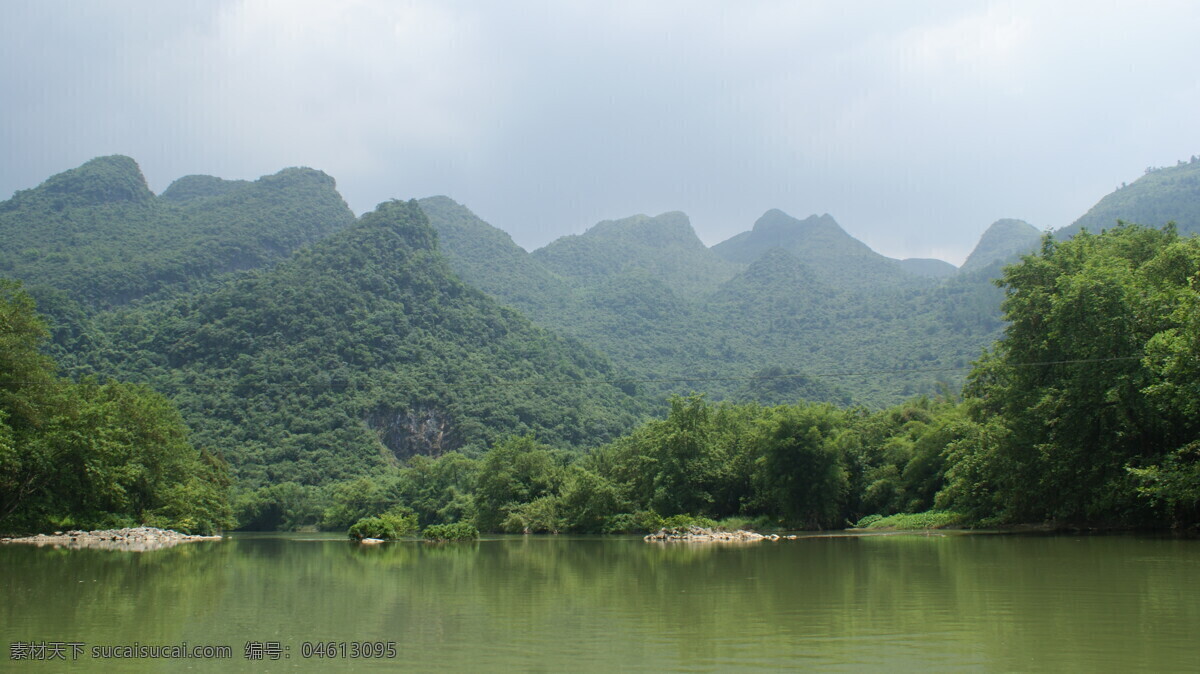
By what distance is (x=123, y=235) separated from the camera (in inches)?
6476

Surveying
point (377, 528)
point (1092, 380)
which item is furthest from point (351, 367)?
point (1092, 380)

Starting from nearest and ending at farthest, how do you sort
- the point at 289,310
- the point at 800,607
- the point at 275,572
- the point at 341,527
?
the point at 800,607 < the point at 275,572 < the point at 341,527 < the point at 289,310

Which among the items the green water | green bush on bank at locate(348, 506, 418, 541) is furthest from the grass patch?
green bush on bank at locate(348, 506, 418, 541)

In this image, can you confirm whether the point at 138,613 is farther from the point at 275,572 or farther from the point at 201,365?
the point at 201,365

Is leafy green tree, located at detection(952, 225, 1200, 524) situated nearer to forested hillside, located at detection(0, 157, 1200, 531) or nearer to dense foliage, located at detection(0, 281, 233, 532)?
forested hillside, located at detection(0, 157, 1200, 531)

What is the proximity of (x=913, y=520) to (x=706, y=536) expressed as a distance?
1063cm

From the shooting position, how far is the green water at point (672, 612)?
8.90m

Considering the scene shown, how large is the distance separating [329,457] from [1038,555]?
286 feet

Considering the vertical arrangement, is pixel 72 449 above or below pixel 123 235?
below

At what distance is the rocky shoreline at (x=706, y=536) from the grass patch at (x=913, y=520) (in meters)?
7.07

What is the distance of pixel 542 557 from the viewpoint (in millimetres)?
29391

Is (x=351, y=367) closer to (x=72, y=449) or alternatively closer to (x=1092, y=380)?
(x=72, y=449)

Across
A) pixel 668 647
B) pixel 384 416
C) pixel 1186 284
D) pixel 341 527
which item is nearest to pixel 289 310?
pixel 384 416

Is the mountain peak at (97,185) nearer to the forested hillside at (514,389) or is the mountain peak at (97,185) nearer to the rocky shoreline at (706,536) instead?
the forested hillside at (514,389)
